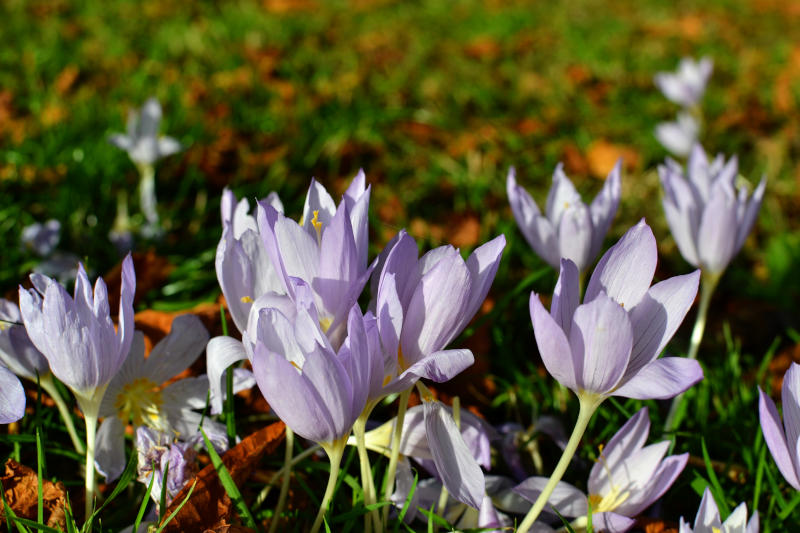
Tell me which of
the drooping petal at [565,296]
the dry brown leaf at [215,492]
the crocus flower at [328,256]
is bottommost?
the dry brown leaf at [215,492]

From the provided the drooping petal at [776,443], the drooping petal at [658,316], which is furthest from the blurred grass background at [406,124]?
the drooping petal at [658,316]

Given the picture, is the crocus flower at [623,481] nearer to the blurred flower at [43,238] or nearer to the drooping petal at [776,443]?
the drooping petal at [776,443]

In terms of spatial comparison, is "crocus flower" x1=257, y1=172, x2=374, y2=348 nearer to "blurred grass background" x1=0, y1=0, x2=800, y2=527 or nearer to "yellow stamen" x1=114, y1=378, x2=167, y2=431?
"yellow stamen" x1=114, y1=378, x2=167, y2=431

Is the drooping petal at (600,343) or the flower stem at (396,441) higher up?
the drooping petal at (600,343)

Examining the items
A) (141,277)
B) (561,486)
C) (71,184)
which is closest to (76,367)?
(561,486)

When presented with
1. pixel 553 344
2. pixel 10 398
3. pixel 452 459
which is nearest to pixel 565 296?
pixel 553 344

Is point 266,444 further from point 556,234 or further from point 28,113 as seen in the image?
point 28,113

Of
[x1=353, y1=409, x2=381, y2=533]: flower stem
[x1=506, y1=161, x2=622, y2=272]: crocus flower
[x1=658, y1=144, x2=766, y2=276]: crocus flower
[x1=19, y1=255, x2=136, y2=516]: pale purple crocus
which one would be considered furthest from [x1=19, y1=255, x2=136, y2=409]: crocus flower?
[x1=658, y1=144, x2=766, y2=276]: crocus flower
